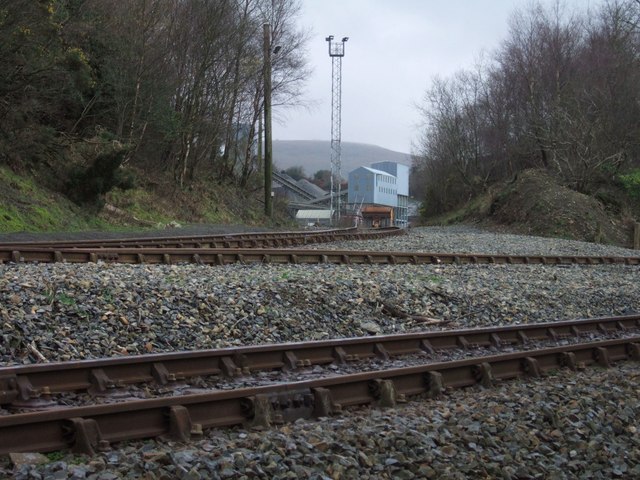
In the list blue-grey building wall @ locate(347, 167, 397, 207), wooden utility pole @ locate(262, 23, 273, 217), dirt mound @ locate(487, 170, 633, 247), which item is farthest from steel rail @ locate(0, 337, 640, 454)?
blue-grey building wall @ locate(347, 167, 397, 207)

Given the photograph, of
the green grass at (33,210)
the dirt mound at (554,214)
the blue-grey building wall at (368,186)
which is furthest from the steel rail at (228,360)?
the blue-grey building wall at (368,186)

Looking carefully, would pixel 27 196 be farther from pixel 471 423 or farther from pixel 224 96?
pixel 471 423

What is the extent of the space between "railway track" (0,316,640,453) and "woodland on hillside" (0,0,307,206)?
18236 millimetres

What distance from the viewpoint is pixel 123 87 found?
2947 centimetres

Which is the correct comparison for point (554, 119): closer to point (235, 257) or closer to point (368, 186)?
point (235, 257)

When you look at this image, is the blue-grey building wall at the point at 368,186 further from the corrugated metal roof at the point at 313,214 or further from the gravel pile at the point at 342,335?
the gravel pile at the point at 342,335

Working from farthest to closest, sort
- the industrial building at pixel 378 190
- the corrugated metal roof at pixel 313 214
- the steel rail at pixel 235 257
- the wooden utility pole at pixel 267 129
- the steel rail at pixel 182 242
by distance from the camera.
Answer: the industrial building at pixel 378 190, the corrugated metal roof at pixel 313 214, the wooden utility pole at pixel 267 129, the steel rail at pixel 182 242, the steel rail at pixel 235 257

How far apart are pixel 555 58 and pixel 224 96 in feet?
72.9

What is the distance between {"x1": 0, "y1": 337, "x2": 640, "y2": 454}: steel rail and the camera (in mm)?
4359

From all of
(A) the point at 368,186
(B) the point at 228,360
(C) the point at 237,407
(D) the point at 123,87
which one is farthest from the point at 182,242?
(A) the point at 368,186

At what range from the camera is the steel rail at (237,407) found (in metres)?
4.36

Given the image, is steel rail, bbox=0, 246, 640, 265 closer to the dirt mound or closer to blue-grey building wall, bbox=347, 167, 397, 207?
the dirt mound

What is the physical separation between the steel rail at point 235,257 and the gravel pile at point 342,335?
75 centimetres

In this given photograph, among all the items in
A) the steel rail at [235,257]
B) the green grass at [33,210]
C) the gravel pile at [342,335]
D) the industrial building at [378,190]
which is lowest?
the gravel pile at [342,335]
